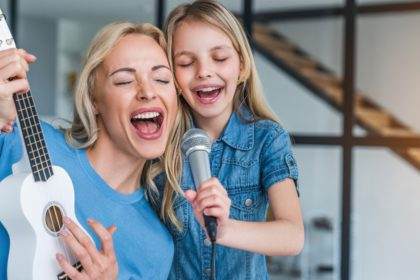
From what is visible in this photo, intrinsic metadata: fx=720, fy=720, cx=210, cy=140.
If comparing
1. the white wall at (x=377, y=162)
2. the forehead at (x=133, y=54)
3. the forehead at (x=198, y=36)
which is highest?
the forehead at (x=198, y=36)

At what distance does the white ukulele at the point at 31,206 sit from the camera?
3.57 feet

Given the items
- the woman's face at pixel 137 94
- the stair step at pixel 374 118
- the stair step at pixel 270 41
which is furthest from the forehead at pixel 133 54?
the stair step at pixel 270 41

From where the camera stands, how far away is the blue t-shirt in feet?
3.96

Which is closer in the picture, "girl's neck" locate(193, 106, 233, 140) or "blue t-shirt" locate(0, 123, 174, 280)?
"blue t-shirt" locate(0, 123, 174, 280)

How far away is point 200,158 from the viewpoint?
3.38ft

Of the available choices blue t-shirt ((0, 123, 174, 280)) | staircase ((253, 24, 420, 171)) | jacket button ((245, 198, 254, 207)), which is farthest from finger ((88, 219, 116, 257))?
staircase ((253, 24, 420, 171))

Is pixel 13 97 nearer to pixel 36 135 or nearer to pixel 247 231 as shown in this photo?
pixel 36 135

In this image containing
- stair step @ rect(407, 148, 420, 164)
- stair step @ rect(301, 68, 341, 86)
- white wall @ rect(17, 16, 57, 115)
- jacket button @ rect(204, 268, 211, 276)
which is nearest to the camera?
jacket button @ rect(204, 268, 211, 276)

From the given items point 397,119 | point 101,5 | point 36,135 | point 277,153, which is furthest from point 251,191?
point 101,5

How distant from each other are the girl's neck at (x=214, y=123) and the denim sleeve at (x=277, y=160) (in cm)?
10

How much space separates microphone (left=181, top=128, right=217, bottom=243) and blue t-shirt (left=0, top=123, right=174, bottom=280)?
0.23m

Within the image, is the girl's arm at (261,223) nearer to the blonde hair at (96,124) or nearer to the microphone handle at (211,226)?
the microphone handle at (211,226)

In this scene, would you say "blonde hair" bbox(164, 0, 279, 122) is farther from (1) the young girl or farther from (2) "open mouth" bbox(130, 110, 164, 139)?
(2) "open mouth" bbox(130, 110, 164, 139)

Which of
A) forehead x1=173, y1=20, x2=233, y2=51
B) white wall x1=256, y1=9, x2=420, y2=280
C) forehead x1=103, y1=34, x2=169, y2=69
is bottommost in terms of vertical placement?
white wall x1=256, y1=9, x2=420, y2=280
